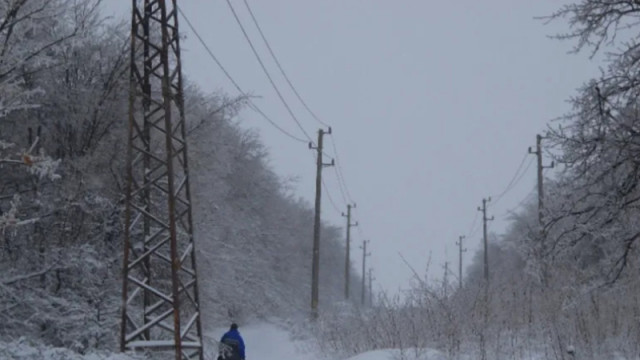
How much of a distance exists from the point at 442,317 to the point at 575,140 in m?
3.82

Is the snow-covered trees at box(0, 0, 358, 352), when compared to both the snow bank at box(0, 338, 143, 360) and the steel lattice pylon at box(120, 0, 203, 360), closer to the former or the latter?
the steel lattice pylon at box(120, 0, 203, 360)

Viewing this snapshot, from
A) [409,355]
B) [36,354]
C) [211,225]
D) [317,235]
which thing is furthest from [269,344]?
[36,354]

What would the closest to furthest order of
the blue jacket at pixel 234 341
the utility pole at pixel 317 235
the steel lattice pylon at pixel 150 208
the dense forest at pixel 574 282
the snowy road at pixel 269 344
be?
the dense forest at pixel 574 282 < the steel lattice pylon at pixel 150 208 < the blue jacket at pixel 234 341 < the snowy road at pixel 269 344 < the utility pole at pixel 317 235

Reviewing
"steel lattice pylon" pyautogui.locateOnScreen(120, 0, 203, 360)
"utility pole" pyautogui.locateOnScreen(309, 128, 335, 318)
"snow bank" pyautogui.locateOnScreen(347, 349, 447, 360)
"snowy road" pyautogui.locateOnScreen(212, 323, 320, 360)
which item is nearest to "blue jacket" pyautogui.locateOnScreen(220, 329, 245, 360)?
"steel lattice pylon" pyautogui.locateOnScreen(120, 0, 203, 360)

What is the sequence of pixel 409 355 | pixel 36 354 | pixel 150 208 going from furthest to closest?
1. pixel 150 208
2. pixel 409 355
3. pixel 36 354

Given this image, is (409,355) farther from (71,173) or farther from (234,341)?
(71,173)

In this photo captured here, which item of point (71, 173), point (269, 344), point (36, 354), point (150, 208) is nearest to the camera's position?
point (36, 354)

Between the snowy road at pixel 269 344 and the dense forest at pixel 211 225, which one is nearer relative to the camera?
the dense forest at pixel 211 225

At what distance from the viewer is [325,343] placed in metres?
17.4

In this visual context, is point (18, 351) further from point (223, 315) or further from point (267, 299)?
point (267, 299)

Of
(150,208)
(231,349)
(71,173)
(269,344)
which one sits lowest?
(231,349)

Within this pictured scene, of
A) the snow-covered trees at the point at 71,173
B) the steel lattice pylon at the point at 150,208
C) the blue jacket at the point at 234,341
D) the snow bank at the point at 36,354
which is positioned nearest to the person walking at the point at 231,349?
the blue jacket at the point at 234,341

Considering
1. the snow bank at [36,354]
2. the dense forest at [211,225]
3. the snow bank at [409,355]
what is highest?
the dense forest at [211,225]

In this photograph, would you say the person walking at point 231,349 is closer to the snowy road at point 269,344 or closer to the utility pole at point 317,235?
the snowy road at point 269,344
